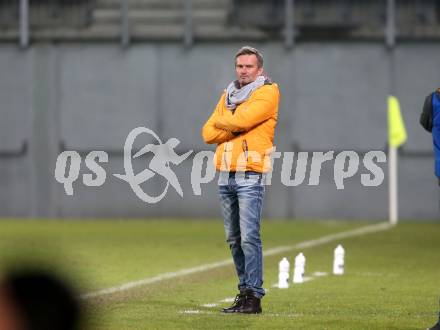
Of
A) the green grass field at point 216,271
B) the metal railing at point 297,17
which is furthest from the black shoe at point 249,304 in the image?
the metal railing at point 297,17

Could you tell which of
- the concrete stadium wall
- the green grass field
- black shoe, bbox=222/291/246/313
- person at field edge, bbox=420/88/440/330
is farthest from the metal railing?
person at field edge, bbox=420/88/440/330

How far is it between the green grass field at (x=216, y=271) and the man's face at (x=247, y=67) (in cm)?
196

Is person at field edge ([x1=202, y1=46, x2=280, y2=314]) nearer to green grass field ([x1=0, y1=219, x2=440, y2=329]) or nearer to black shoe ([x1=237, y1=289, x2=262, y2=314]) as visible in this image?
black shoe ([x1=237, y1=289, x2=262, y2=314])

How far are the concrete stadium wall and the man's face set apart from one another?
16.9 m

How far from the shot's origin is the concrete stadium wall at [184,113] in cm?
2858

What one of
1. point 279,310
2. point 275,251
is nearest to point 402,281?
point 279,310

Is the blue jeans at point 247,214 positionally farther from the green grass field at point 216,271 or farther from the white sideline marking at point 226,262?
the white sideline marking at point 226,262

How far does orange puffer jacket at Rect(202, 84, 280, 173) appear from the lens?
448 inches

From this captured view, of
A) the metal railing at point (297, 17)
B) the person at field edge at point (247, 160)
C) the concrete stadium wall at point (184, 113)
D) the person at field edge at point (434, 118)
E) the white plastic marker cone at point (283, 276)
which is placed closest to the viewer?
the person at field edge at point (434, 118)

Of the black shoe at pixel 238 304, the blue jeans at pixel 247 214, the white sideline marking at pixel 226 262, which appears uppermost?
the blue jeans at pixel 247 214

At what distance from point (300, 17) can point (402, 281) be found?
1547 cm

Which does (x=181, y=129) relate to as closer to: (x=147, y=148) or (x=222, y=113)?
(x=147, y=148)

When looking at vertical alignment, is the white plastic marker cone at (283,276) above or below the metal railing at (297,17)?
below

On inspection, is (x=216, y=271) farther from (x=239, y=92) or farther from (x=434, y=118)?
(x=434, y=118)
